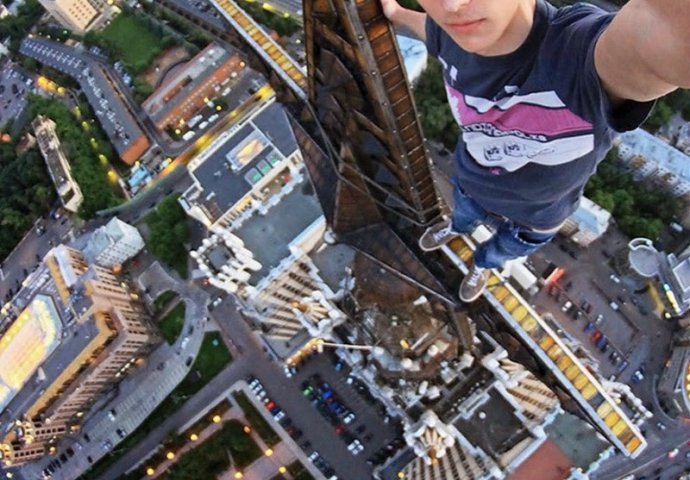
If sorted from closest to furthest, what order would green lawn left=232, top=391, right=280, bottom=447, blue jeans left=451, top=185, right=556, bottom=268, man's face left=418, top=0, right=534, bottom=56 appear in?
1. man's face left=418, top=0, right=534, bottom=56
2. blue jeans left=451, top=185, right=556, bottom=268
3. green lawn left=232, top=391, right=280, bottom=447

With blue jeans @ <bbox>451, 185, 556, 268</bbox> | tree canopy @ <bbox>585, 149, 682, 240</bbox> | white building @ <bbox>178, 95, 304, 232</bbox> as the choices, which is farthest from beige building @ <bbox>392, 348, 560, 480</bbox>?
tree canopy @ <bbox>585, 149, 682, 240</bbox>

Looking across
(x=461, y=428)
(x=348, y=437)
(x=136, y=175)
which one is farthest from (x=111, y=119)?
(x=461, y=428)

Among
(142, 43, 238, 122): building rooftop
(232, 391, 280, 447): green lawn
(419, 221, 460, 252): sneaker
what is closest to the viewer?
(419, 221, 460, 252): sneaker

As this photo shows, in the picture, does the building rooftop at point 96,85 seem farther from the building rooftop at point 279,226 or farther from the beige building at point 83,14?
the building rooftop at point 279,226

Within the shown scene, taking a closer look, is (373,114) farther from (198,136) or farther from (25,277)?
(25,277)

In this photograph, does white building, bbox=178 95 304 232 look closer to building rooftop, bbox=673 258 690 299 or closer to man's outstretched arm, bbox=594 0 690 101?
building rooftop, bbox=673 258 690 299

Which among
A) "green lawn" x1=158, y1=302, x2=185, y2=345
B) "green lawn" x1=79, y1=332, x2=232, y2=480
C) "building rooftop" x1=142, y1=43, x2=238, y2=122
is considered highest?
"building rooftop" x1=142, y1=43, x2=238, y2=122
